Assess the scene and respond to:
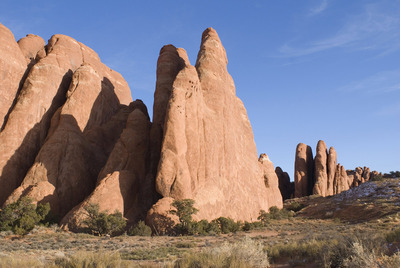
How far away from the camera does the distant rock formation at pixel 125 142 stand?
27766 millimetres

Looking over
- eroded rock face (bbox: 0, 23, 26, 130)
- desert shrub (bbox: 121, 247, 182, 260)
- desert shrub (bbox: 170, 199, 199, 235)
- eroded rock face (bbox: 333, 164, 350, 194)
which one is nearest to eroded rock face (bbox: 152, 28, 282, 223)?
desert shrub (bbox: 170, 199, 199, 235)

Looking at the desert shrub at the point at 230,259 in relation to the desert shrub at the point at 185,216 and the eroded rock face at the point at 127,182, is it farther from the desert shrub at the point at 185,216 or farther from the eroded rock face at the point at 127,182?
the eroded rock face at the point at 127,182

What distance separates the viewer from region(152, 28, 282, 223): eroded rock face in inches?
1075

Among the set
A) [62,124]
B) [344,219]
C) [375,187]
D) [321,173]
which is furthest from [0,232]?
[321,173]

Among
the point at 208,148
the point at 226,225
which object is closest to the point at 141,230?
the point at 226,225

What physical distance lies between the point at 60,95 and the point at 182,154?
2003 cm

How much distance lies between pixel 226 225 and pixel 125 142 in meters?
12.7

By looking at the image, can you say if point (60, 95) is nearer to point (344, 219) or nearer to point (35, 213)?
point (35, 213)

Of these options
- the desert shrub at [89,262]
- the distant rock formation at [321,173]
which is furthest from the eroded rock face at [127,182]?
the distant rock formation at [321,173]

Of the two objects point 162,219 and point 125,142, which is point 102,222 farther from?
point 125,142

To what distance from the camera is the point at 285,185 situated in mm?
75000

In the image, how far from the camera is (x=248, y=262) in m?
9.66

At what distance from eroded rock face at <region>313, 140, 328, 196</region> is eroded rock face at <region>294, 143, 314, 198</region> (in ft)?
8.93

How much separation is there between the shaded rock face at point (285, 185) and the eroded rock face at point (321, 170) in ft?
33.1
